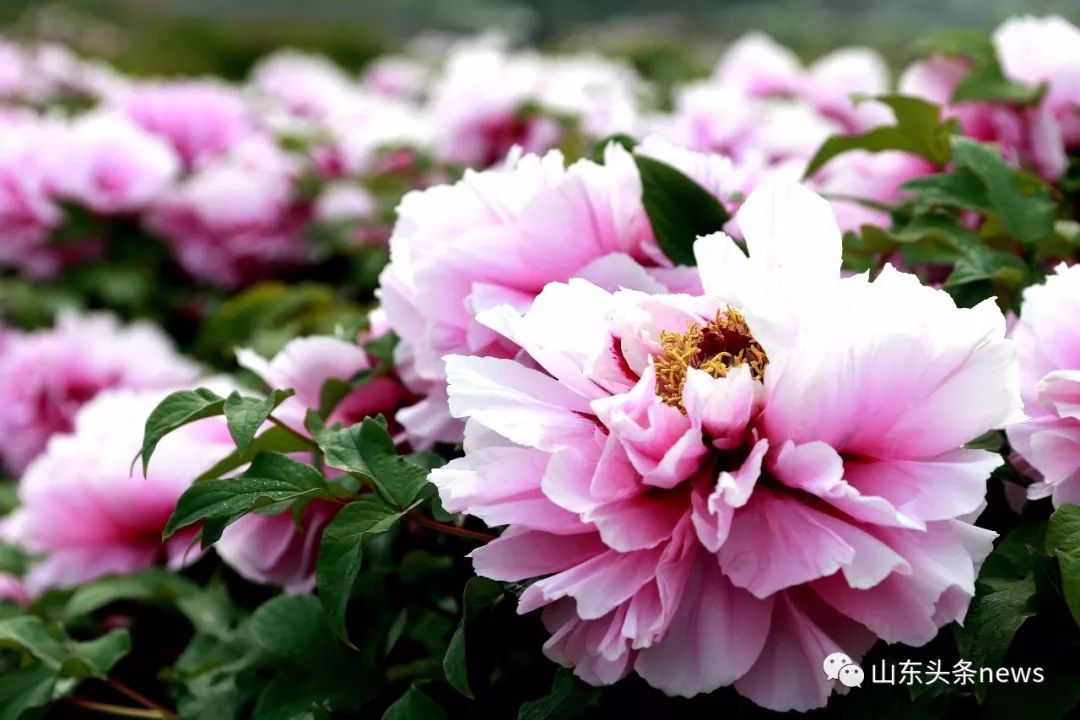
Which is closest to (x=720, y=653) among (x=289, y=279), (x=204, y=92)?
(x=289, y=279)

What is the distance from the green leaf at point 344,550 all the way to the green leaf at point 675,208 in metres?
0.25

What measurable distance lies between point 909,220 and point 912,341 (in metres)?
0.39

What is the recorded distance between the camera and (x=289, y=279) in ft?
6.08

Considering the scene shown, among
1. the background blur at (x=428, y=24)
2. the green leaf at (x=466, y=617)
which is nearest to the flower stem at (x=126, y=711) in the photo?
the green leaf at (x=466, y=617)

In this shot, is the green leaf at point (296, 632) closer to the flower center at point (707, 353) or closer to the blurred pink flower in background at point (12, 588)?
the flower center at point (707, 353)

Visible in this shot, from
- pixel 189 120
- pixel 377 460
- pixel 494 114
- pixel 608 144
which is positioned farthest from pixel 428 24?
Result: pixel 377 460

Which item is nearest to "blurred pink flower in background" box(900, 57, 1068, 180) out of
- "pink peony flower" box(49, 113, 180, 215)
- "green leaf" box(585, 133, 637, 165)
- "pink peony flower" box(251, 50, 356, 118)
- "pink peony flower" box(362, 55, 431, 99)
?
"green leaf" box(585, 133, 637, 165)

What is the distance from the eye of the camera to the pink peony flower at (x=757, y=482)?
1.76 ft

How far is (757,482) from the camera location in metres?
0.57

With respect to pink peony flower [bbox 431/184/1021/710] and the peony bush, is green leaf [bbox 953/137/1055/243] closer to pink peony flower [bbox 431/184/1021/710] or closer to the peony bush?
the peony bush

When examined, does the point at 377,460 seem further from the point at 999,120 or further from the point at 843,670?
the point at 999,120

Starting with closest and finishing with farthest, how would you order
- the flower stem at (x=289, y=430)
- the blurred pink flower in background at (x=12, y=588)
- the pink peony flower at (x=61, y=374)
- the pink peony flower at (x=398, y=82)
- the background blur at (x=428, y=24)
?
1. the flower stem at (x=289, y=430)
2. the blurred pink flower in background at (x=12, y=588)
3. the pink peony flower at (x=61, y=374)
4. the pink peony flower at (x=398, y=82)
5. the background blur at (x=428, y=24)

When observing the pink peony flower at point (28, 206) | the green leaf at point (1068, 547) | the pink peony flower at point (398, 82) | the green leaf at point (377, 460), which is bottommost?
the pink peony flower at point (398, 82)

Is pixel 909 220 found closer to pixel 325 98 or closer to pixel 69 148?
pixel 69 148
